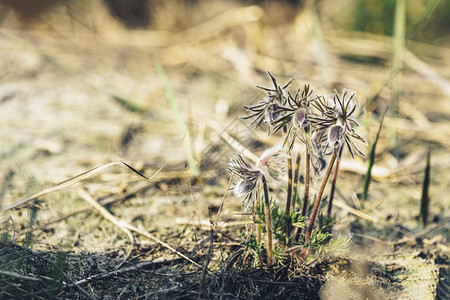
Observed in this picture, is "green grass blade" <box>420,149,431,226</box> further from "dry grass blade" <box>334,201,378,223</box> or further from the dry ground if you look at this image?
"dry grass blade" <box>334,201,378,223</box>

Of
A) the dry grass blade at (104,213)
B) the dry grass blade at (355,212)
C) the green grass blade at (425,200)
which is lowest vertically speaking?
the dry grass blade at (104,213)

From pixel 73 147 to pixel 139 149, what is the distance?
17.9 inches

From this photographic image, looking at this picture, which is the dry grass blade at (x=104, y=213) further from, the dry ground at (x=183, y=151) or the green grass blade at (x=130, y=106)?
the green grass blade at (x=130, y=106)

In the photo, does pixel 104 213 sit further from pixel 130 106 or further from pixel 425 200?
pixel 425 200

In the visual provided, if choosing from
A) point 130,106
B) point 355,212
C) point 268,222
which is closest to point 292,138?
point 268,222

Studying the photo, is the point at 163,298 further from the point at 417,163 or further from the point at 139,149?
the point at 417,163

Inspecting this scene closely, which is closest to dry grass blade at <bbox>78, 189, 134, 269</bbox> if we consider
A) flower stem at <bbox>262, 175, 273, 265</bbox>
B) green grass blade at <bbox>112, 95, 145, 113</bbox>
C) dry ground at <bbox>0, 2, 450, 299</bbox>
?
dry ground at <bbox>0, 2, 450, 299</bbox>

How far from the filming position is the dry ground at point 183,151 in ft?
5.51

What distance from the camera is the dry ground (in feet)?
5.51

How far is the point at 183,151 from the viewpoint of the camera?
111 inches

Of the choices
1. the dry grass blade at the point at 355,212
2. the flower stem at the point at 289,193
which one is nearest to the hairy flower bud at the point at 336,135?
the flower stem at the point at 289,193

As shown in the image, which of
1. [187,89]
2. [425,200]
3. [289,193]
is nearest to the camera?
[289,193]

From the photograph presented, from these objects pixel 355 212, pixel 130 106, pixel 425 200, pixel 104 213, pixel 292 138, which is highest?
pixel 292 138

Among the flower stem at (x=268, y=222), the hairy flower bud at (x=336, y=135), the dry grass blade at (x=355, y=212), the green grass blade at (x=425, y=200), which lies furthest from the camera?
the dry grass blade at (x=355, y=212)
